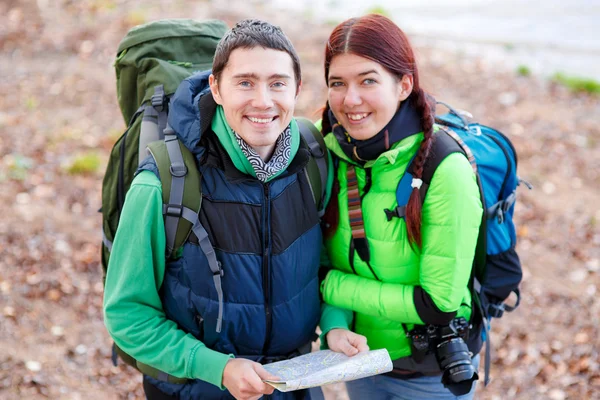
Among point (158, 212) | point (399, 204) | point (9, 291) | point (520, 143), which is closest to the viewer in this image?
point (158, 212)

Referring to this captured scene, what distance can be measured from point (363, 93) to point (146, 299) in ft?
4.07

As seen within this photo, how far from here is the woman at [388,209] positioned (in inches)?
98.9

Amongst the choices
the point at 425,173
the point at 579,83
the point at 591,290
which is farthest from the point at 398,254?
the point at 579,83

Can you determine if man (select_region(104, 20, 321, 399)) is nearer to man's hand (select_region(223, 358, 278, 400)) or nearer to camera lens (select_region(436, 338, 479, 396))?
man's hand (select_region(223, 358, 278, 400))

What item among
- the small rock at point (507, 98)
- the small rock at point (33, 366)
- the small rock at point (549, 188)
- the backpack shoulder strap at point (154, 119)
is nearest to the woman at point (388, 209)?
the backpack shoulder strap at point (154, 119)

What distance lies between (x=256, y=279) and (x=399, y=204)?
695mm

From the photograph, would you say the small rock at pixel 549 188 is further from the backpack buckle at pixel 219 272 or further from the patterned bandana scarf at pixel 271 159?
the backpack buckle at pixel 219 272

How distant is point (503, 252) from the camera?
9.54 ft

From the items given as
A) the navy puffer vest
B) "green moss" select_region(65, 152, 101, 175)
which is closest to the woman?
the navy puffer vest

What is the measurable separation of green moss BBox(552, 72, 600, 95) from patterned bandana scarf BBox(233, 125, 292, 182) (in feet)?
28.6

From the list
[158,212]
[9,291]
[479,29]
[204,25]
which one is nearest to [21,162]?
[9,291]

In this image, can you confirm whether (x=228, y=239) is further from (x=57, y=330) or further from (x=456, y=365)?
(x=57, y=330)

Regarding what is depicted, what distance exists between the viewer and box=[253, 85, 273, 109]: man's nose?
2.28 meters

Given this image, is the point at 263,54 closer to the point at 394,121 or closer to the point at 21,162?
the point at 394,121
